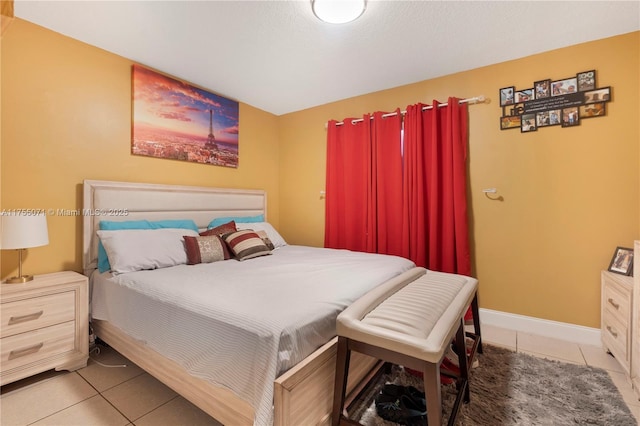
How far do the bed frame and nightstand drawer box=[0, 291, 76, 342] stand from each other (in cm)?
27

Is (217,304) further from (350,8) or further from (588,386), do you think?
(588,386)

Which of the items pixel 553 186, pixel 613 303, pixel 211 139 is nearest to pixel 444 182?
pixel 553 186

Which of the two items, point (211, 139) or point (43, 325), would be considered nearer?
point (43, 325)

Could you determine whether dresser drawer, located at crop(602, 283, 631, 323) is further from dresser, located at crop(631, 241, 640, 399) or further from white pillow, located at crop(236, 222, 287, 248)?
white pillow, located at crop(236, 222, 287, 248)

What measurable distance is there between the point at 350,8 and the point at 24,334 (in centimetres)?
289

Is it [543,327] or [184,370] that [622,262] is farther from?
[184,370]

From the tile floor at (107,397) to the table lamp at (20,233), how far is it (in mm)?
697

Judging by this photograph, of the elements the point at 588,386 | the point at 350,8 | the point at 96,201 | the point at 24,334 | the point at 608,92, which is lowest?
the point at 588,386

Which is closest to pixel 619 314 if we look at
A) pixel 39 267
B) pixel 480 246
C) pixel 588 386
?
pixel 588 386

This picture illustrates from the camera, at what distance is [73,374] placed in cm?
194

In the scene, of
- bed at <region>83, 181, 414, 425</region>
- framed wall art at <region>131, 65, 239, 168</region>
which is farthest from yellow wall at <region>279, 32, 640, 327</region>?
framed wall art at <region>131, 65, 239, 168</region>

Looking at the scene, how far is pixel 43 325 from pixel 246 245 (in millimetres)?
1408

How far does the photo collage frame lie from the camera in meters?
2.30

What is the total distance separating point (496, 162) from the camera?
2.70m
